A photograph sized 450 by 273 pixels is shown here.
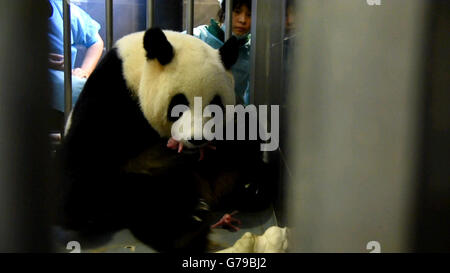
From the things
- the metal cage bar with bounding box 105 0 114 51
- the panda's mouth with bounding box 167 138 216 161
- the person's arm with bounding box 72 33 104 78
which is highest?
the metal cage bar with bounding box 105 0 114 51

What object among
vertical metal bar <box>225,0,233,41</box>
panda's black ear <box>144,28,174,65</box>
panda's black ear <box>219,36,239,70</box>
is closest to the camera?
panda's black ear <box>144,28,174,65</box>

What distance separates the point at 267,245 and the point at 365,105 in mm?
510

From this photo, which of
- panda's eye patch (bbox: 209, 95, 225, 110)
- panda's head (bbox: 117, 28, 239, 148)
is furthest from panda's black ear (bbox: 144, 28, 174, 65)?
panda's eye patch (bbox: 209, 95, 225, 110)

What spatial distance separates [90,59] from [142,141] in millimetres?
337

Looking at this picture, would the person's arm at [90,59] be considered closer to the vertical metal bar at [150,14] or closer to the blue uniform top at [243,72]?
the vertical metal bar at [150,14]

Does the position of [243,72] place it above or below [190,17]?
below

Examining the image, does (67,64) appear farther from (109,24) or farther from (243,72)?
(243,72)

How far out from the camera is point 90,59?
134 cm

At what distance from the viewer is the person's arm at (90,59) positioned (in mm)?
1330

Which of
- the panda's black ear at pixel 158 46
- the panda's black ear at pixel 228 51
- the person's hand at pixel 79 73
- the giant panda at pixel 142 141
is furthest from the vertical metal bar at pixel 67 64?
the panda's black ear at pixel 228 51

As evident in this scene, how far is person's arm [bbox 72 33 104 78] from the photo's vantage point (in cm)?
133

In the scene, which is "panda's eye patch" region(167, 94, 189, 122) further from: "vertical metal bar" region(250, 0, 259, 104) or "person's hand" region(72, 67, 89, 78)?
"vertical metal bar" region(250, 0, 259, 104)

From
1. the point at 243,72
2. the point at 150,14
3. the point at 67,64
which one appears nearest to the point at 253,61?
the point at 243,72

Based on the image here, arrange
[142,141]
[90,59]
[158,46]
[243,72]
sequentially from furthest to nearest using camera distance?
[243,72] → [90,59] → [142,141] → [158,46]
